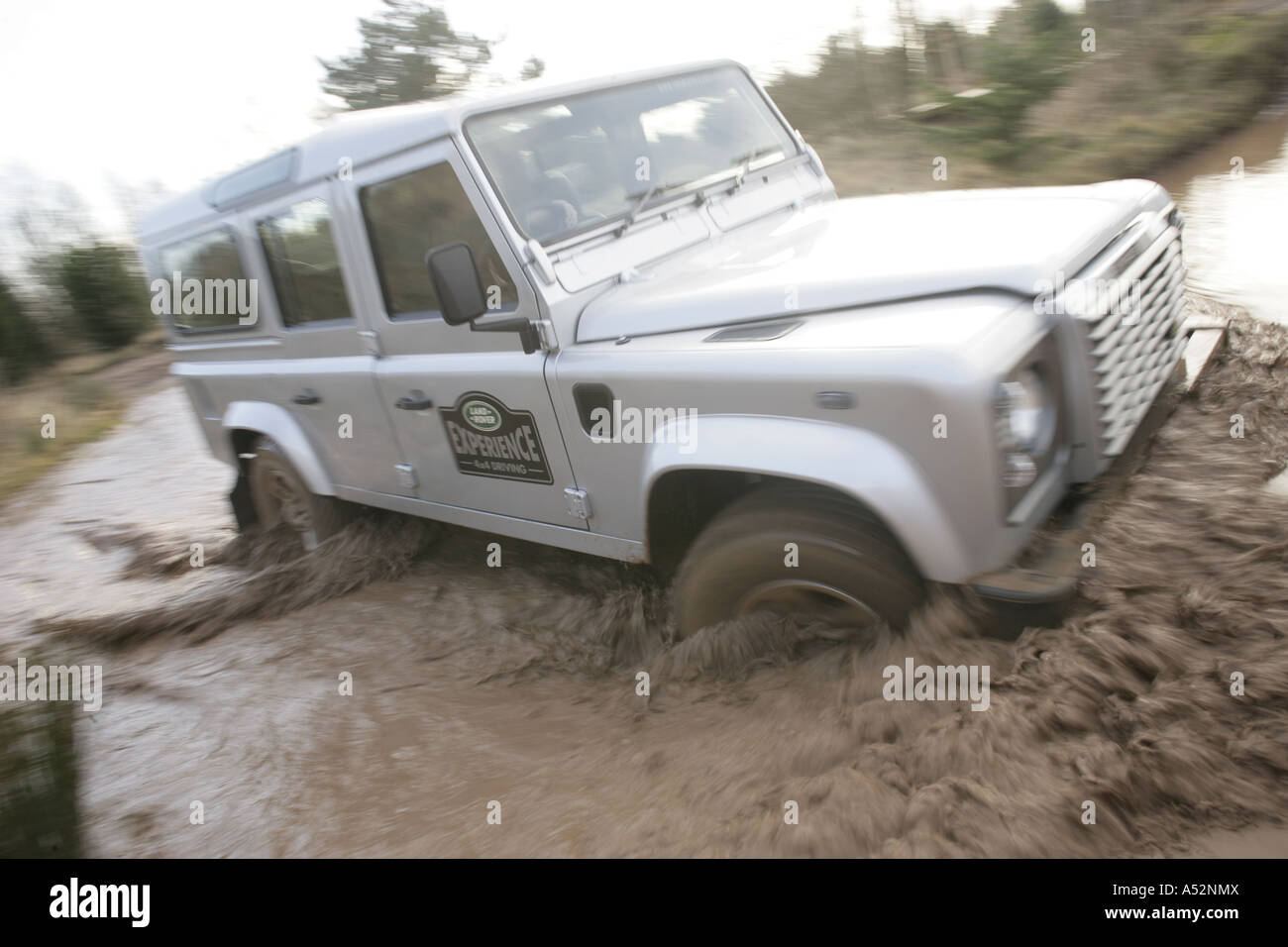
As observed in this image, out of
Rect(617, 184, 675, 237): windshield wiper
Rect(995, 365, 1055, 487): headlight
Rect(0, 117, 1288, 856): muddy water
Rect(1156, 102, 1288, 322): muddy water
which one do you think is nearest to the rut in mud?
Rect(0, 117, 1288, 856): muddy water

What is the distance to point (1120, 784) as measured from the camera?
1750mm

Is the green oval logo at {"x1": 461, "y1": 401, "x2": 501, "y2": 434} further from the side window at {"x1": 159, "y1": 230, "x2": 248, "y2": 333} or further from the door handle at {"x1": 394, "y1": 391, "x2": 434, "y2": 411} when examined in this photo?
the side window at {"x1": 159, "y1": 230, "x2": 248, "y2": 333}

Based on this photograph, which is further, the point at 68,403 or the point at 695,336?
the point at 68,403

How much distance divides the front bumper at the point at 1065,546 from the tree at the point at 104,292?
633 inches

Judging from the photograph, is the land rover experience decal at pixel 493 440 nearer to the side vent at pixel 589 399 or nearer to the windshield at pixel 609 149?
the side vent at pixel 589 399

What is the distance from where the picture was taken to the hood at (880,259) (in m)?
2.15

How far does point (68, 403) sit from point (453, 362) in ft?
37.6

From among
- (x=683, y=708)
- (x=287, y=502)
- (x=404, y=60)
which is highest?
(x=404, y=60)

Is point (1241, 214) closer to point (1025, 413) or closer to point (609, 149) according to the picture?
point (609, 149)

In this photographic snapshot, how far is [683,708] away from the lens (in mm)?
2684

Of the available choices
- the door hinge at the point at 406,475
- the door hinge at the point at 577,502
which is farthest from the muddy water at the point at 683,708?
the door hinge at the point at 406,475

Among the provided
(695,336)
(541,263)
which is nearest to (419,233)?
(541,263)
